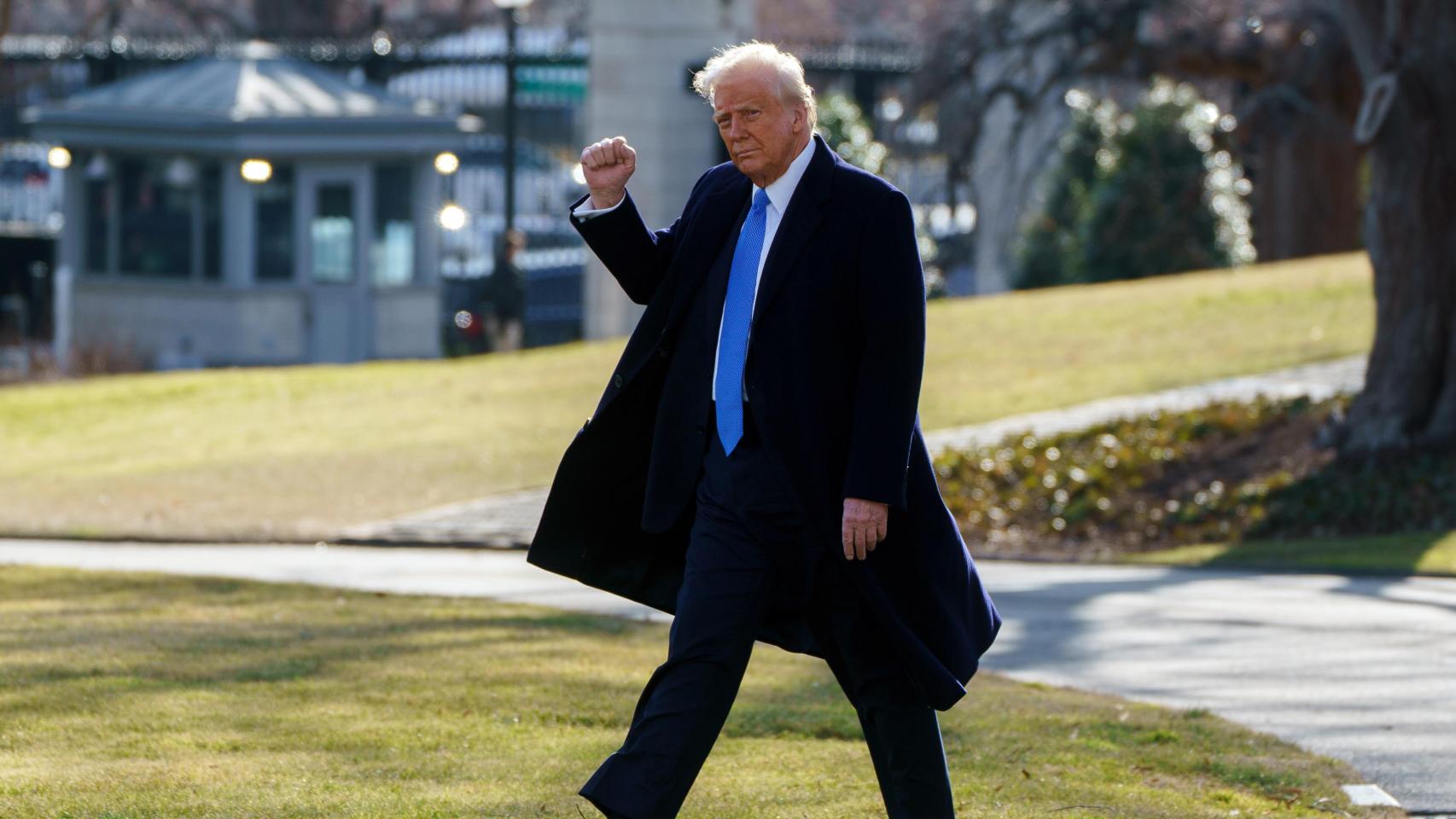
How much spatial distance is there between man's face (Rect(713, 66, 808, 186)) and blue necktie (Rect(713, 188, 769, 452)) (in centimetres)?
10

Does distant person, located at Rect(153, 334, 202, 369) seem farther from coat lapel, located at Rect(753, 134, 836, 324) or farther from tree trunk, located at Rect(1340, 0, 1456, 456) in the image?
coat lapel, located at Rect(753, 134, 836, 324)

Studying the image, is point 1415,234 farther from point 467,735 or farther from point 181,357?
point 181,357

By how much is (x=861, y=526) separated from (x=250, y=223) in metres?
22.0

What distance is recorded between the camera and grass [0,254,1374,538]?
14.8 metres

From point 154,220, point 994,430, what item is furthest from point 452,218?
point 994,430

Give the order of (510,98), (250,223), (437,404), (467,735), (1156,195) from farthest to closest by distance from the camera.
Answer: (250,223), (1156,195), (510,98), (437,404), (467,735)

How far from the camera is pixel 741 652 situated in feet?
14.9

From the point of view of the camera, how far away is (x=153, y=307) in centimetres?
2573

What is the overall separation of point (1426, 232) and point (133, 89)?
18702 millimetres

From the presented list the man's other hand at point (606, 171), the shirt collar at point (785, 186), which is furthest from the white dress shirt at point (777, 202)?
the man's other hand at point (606, 171)

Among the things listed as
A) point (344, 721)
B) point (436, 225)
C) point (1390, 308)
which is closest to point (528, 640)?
point (344, 721)

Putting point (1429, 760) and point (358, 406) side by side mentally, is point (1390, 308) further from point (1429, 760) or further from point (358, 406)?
point (358, 406)

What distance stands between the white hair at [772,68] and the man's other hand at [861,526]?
0.92m

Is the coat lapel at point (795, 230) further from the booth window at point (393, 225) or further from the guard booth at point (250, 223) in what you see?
the booth window at point (393, 225)
